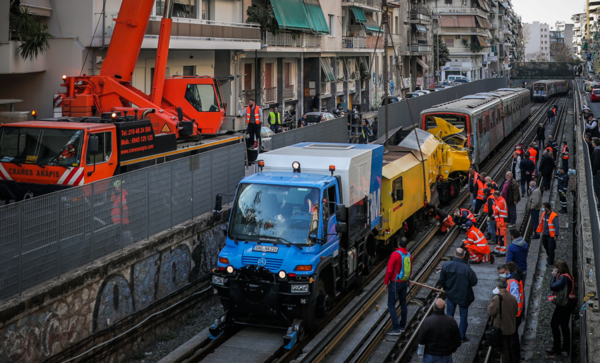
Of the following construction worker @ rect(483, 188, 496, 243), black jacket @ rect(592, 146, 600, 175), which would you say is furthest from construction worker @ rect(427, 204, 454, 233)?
black jacket @ rect(592, 146, 600, 175)

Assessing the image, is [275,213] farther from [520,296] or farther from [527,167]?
[527,167]

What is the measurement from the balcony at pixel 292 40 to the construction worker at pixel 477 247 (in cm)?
2327

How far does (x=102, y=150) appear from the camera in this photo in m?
13.3

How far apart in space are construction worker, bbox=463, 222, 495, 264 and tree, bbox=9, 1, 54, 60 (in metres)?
13.6

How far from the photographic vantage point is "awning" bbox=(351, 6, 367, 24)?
2087 inches

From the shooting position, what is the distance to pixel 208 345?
10875 millimetres

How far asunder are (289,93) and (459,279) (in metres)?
33.8

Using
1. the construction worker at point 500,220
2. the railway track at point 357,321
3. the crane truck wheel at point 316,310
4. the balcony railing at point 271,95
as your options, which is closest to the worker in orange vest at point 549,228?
the construction worker at point 500,220

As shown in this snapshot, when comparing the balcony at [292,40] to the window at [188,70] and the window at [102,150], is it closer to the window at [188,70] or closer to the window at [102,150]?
the window at [188,70]

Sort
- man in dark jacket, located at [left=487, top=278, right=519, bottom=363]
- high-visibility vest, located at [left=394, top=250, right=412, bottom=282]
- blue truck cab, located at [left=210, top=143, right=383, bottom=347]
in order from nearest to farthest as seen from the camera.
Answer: man in dark jacket, located at [left=487, top=278, right=519, bottom=363] < blue truck cab, located at [left=210, top=143, right=383, bottom=347] < high-visibility vest, located at [left=394, top=250, right=412, bottom=282]

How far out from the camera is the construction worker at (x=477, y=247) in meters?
15.8

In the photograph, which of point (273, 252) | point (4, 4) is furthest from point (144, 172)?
point (4, 4)

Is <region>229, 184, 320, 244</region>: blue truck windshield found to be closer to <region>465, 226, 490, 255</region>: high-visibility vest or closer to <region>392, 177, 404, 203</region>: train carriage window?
<region>392, 177, 404, 203</region>: train carriage window

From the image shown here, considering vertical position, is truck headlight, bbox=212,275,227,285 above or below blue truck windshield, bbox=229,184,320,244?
below
